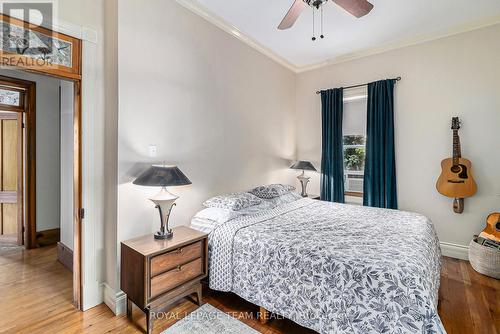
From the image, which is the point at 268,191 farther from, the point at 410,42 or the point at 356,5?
the point at 410,42

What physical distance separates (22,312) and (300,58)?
474cm

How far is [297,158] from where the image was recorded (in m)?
4.71

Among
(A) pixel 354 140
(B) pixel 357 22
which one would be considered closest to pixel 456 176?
(A) pixel 354 140

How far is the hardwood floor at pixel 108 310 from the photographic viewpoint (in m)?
1.90

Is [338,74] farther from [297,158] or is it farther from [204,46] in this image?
[204,46]

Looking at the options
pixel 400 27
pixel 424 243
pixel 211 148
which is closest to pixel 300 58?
pixel 400 27

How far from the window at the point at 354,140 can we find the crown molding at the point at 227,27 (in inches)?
54.3

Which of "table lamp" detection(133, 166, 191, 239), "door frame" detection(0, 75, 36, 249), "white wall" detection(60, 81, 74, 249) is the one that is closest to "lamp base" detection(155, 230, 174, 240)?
Result: "table lamp" detection(133, 166, 191, 239)

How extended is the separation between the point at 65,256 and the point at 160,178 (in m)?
2.10

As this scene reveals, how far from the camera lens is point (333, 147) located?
162 inches

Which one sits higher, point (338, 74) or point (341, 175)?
point (338, 74)

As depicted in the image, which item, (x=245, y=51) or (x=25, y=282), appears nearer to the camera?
(x=25, y=282)

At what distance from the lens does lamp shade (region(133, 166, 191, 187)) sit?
6.42 ft

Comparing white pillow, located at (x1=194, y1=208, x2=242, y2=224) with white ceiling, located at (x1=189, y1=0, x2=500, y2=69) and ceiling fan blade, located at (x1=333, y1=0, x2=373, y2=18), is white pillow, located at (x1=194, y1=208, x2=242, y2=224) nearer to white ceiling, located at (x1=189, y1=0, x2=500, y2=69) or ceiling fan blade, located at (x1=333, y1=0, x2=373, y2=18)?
ceiling fan blade, located at (x1=333, y1=0, x2=373, y2=18)
